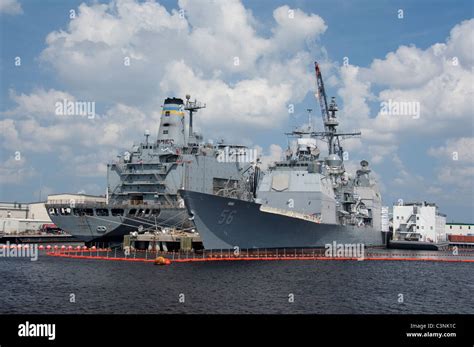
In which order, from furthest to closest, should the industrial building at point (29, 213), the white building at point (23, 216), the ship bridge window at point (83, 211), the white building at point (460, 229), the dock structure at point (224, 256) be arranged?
1. the white building at point (460, 229)
2. the industrial building at point (29, 213)
3. the white building at point (23, 216)
4. the ship bridge window at point (83, 211)
5. the dock structure at point (224, 256)

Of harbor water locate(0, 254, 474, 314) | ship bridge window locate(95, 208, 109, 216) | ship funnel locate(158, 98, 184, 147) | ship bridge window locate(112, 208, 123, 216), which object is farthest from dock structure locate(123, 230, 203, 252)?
ship funnel locate(158, 98, 184, 147)

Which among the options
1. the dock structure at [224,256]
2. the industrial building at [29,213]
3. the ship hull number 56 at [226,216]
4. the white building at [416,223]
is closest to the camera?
the ship hull number 56 at [226,216]

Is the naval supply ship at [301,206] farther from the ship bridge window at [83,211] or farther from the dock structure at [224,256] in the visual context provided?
the ship bridge window at [83,211]

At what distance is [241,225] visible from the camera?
140ft

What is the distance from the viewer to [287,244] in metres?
47.6

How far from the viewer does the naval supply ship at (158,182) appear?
57188mm

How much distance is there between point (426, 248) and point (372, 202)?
419 inches

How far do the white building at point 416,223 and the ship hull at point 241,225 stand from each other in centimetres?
3193

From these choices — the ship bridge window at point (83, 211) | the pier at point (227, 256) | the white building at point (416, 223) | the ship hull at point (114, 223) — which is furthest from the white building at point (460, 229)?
the ship bridge window at point (83, 211)

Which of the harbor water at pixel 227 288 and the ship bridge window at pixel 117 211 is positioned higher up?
the ship bridge window at pixel 117 211

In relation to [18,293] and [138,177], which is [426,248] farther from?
[18,293]

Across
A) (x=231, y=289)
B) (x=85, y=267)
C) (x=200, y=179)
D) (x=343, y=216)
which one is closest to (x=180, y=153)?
(x=200, y=179)

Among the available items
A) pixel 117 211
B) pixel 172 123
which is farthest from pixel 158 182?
pixel 172 123

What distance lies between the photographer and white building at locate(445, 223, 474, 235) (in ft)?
334
